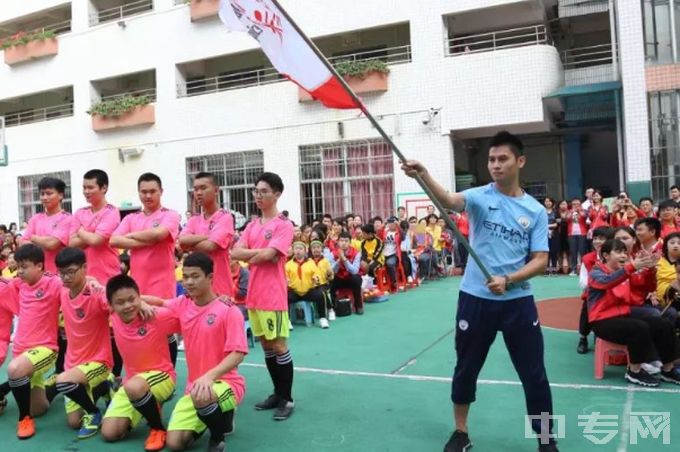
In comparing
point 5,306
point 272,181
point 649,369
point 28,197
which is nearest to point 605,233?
point 649,369

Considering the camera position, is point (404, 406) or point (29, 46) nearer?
point (404, 406)

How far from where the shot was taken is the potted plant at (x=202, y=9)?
50.4 feet

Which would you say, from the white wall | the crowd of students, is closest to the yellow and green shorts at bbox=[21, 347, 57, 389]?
the crowd of students

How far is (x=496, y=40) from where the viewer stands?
1327 cm

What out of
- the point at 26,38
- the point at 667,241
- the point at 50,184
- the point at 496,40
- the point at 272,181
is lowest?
the point at 667,241

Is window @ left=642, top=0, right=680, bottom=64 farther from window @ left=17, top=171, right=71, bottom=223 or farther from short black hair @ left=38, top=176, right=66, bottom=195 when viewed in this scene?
window @ left=17, top=171, right=71, bottom=223

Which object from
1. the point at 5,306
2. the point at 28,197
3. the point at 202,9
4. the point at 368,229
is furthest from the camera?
the point at 28,197

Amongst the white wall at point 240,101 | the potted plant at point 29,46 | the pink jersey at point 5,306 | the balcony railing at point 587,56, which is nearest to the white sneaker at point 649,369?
the pink jersey at point 5,306

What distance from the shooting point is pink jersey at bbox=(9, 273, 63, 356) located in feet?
13.9

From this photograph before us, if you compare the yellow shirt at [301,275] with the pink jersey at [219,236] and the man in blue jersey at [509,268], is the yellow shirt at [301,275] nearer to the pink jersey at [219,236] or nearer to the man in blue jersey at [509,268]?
the pink jersey at [219,236]

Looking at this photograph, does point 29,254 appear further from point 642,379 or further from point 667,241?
point 667,241

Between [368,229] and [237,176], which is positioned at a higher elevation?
[237,176]

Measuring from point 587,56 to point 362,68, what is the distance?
5.76 m

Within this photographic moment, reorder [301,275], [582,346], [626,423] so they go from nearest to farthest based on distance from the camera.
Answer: [626,423], [582,346], [301,275]
